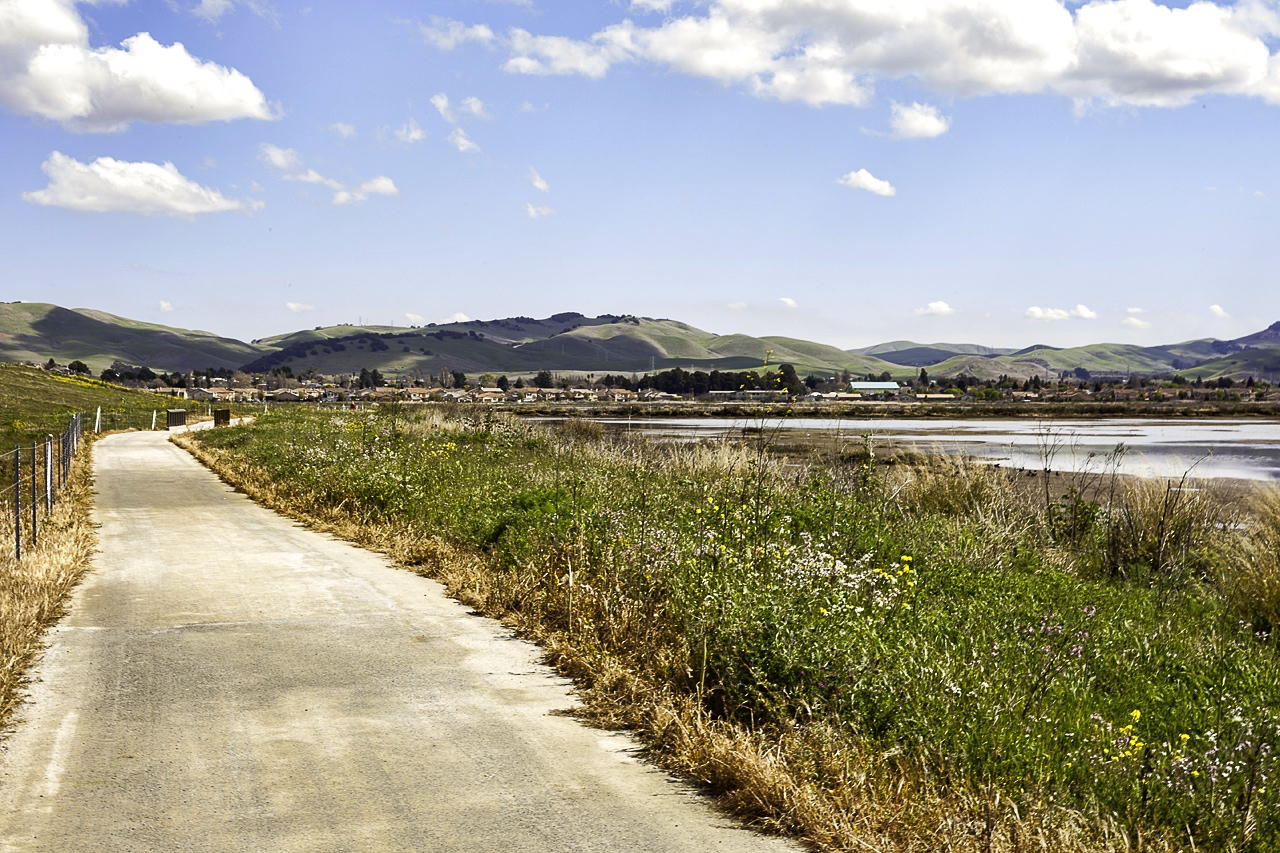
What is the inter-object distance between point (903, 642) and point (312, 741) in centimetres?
348

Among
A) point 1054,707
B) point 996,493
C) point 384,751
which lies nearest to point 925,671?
point 1054,707

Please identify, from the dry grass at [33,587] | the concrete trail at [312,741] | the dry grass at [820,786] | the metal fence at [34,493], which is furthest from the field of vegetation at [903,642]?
the metal fence at [34,493]

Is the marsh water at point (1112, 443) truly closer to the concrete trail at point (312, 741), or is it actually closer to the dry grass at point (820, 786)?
the concrete trail at point (312, 741)

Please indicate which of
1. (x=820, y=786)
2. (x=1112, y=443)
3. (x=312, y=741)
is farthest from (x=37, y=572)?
(x=1112, y=443)

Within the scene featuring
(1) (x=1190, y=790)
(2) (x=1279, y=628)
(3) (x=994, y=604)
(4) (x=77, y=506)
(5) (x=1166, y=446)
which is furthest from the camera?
(5) (x=1166, y=446)

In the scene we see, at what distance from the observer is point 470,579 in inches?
401

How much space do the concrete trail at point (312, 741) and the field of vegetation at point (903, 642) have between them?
412 mm

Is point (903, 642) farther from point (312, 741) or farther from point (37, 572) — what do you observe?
point (37, 572)

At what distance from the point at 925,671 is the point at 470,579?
214 inches

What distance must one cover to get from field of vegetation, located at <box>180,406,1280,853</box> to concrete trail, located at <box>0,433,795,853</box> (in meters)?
0.41

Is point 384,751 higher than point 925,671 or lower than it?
lower

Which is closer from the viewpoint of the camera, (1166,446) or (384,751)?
(384,751)

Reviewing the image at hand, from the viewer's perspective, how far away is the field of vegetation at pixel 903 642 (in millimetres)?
4938

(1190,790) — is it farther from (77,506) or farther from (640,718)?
(77,506)
